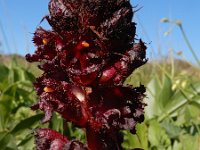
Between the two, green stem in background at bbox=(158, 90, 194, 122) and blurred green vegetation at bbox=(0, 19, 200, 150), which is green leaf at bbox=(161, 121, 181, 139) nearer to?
blurred green vegetation at bbox=(0, 19, 200, 150)

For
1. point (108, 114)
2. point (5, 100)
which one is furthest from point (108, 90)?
point (5, 100)

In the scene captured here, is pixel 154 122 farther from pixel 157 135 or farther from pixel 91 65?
pixel 91 65

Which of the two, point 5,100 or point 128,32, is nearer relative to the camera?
point 128,32

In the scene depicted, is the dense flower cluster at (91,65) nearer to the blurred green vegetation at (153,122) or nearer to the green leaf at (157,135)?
the blurred green vegetation at (153,122)

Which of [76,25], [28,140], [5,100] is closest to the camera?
[76,25]

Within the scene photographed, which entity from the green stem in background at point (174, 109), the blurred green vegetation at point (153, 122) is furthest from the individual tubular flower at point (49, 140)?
the green stem in background at point (174, 109)

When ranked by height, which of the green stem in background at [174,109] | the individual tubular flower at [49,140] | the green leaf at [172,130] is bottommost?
the individual tubular flower at [49,140]

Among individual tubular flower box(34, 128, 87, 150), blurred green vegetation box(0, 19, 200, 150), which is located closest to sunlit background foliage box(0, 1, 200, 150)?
blurred green vegetation box(0, 19, 200, 150)

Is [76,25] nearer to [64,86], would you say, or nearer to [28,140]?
[64,86]

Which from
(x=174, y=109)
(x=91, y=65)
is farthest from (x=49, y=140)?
(x=174, y=109)
